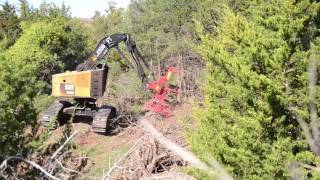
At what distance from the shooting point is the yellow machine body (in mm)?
16078

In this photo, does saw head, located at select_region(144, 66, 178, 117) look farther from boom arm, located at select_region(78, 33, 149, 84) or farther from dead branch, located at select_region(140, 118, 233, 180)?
dead branch, located at select_region(140, 118, 233, 180)

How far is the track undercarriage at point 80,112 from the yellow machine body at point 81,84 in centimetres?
55

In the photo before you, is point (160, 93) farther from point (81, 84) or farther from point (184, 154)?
point (184, 154)

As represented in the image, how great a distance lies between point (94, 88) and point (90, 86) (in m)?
0.14

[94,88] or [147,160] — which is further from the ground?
[94,88]

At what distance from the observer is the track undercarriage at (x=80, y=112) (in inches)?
634

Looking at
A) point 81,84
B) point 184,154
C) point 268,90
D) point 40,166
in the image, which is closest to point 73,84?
point 81,84

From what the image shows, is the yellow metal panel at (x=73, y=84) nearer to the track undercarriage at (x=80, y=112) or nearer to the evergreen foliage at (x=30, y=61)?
the track undercarriage at (x=80, y=112)

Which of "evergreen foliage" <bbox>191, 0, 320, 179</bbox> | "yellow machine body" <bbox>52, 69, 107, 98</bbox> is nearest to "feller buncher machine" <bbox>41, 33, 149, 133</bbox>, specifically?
"yellow machine body" <bbox>52, 69, 107, 98</bbox>

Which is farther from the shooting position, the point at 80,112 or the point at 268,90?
the point at 80,112

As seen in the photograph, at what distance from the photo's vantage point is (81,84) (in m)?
16.4

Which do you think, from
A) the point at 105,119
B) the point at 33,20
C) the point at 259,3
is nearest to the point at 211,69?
the point at 259,3

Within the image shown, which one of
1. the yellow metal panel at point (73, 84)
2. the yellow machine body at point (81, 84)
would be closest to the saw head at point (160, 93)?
the yellow machine body at point (81, 84)

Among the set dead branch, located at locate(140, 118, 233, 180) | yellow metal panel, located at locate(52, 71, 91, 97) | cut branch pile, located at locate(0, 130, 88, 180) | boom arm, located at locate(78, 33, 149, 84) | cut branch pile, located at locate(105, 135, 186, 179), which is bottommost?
cut branch pile, located at locate(105, 135, 186, 179)
